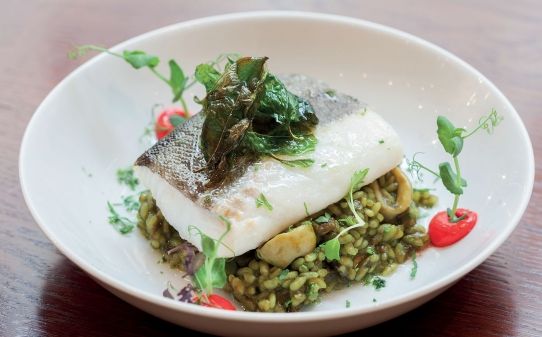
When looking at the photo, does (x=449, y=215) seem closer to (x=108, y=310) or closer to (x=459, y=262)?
(x=459, y=262)

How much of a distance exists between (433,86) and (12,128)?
199cm

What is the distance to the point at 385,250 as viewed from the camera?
235 cm

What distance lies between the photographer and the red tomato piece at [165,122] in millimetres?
3008

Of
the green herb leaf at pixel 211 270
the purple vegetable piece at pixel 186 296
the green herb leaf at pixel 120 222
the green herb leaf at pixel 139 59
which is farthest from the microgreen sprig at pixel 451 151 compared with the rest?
the green herb leaf at pixel 139 59

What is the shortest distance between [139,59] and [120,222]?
2.56ft

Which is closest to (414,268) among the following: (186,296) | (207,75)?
(186,296)

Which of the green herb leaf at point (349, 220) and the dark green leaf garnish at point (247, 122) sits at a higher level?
the dark green leaf garnish at point (247, 122)

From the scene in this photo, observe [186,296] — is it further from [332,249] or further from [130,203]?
[130,203]

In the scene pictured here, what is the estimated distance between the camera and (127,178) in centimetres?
280

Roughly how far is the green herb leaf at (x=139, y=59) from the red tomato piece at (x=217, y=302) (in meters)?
1.22

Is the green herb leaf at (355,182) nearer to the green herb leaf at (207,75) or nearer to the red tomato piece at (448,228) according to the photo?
the red tomato piece at (448,228)

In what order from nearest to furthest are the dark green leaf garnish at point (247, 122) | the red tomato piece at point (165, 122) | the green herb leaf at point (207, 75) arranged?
the dark green leaf garnish at point (247, 122) → the green herb leaf at point (207, 75) → the red tomato piece at point (165, 122)

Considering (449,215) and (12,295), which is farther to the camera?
(449,215)

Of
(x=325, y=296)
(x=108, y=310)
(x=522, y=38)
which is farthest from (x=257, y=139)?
(x=522, y=38)
